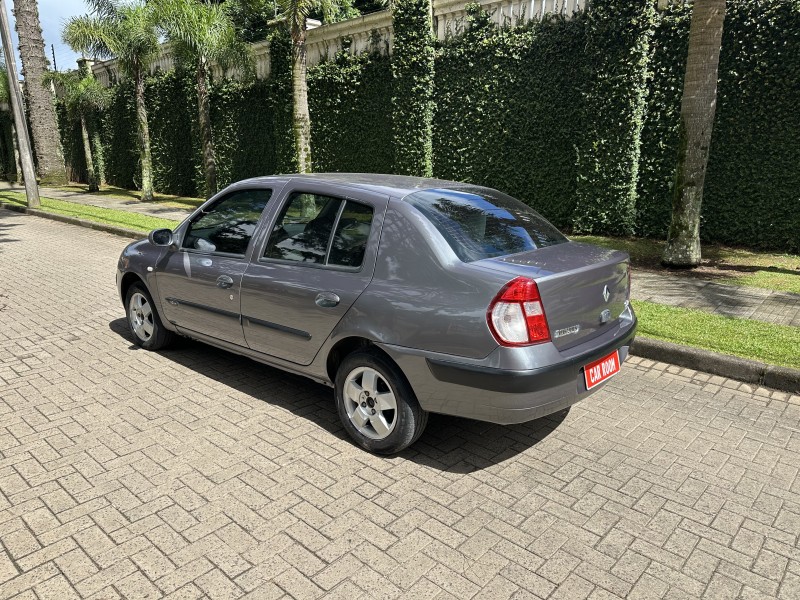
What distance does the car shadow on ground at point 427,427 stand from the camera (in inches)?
142

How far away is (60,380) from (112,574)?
107 inches

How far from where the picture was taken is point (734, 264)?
8.73 metres

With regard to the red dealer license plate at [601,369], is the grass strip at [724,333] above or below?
below

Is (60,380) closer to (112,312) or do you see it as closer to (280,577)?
(112,312)

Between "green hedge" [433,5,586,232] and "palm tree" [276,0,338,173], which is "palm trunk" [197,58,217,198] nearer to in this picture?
"palm tree" [276,0,338,173]

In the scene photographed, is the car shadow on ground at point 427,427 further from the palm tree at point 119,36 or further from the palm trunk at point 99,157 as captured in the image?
the palm trunk at point 99,157

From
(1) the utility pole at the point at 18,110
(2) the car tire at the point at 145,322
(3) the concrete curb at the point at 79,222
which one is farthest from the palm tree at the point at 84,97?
(2) the car tire at the point at 145,322

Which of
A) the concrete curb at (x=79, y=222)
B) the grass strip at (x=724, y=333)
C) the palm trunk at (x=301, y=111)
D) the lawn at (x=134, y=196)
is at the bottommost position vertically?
the grass strip at (x=724, y=333)

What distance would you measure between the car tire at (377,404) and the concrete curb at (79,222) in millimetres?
9804

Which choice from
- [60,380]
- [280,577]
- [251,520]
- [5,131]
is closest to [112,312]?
[60,380]

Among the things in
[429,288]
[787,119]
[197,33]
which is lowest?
[429,288]

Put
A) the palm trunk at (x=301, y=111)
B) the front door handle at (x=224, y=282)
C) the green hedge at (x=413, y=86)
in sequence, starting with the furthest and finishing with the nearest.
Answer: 1. the palm trunk at (x=301, y=111)
2. the green hedge at (x=413, y=86)
3. the front door handle at (x=224, y=282)

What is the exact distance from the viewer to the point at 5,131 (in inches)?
1240

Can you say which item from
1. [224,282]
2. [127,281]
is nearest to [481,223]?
[224,282]
